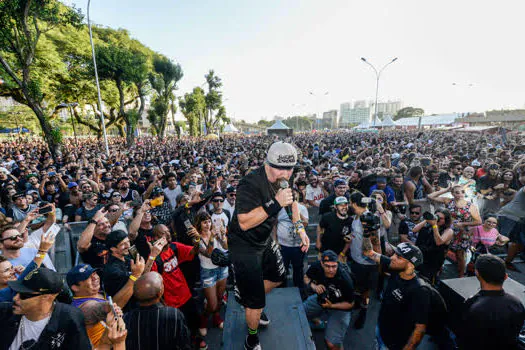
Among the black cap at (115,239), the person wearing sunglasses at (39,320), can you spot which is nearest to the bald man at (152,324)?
the person wearing sunglasses at (39,320)

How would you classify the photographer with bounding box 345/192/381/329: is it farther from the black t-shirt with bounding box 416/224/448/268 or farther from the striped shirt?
the striped shirt

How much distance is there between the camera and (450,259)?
5203 millimetres

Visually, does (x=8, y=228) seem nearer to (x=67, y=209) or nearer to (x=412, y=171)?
(x=67, y=209)

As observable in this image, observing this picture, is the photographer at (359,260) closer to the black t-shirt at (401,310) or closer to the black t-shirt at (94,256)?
the black t-shirt at (401,310)

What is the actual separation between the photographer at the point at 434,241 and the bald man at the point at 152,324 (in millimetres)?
3843

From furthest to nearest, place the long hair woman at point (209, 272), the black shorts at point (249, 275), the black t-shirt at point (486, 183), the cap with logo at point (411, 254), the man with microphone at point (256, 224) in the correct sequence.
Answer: the black t-shirt at point (486, 183) → the long hair woman at point (209, 272) → the cap with logo at point (411, 254) → the black shorts at point (249, 275) → the man with microphone at point (256, 224)

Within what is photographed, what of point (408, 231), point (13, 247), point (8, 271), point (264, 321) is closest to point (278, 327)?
point (264, 321)

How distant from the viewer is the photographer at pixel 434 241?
3951 millimetres

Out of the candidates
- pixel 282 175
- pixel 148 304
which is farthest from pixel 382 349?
pixel 148 304

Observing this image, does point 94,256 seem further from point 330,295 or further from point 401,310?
point 401,310

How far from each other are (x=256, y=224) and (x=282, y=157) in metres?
0.64

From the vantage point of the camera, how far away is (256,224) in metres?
2.18

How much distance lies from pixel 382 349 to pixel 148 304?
2733 mm

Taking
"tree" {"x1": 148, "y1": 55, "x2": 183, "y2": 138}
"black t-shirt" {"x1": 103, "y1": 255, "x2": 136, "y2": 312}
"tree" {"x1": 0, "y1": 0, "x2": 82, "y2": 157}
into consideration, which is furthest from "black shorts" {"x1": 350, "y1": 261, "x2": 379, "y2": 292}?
"tree" {"x1": 148, "y1": 55, "x2": 183, "y2": 138}
